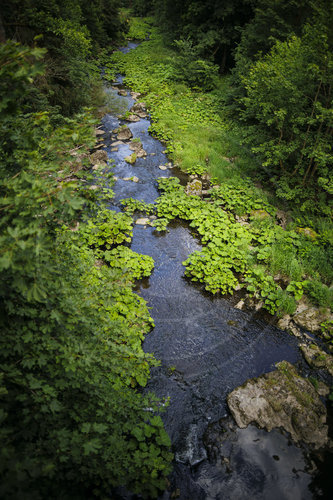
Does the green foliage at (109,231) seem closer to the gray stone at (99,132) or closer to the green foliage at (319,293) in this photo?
the green foliage at (319,293)

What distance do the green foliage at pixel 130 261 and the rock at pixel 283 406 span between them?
2975 mm

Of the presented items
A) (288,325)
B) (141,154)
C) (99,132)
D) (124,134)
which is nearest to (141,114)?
(124,134)

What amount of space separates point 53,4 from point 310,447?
1333cm

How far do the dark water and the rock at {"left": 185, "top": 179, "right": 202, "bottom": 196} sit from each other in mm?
1597

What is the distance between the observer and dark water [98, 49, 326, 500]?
3.32 metres

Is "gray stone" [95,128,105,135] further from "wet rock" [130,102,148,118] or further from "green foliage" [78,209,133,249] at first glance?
"green foliage" [78,209,133,249]

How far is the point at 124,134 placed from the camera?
10633 millimetres

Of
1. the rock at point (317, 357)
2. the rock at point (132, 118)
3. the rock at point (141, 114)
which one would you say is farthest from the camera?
the rock at point (141, 114)

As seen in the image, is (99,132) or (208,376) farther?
(99,132)

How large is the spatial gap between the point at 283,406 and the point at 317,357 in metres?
1.28

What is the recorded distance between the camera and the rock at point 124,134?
10.5 meters

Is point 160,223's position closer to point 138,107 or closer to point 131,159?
point 131,159

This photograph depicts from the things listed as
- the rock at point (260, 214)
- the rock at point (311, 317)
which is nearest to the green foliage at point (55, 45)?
the rock at point (260, 214)

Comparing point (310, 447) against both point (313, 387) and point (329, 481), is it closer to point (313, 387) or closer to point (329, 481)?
point (329, 481)
